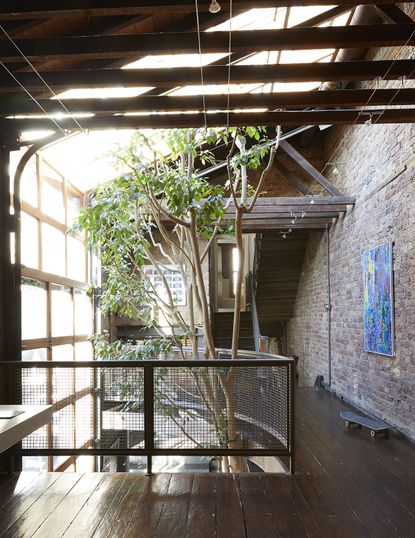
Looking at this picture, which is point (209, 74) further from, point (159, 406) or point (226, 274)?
point (226, 274)

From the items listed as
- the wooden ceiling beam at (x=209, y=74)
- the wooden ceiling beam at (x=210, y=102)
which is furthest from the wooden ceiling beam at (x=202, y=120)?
the wooden ceiling beam at (x=209, y=74)

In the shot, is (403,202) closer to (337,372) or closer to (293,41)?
(293,41)

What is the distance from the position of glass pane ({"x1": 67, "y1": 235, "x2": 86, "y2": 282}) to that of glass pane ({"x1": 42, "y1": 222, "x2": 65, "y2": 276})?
0.40m

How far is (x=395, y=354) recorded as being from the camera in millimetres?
4633

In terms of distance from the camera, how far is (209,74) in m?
2.84

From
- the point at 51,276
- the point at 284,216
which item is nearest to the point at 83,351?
the point at 51,276

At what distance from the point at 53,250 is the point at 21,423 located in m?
4.99

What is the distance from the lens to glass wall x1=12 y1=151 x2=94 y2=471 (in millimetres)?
5293

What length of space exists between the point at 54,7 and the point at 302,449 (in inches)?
161

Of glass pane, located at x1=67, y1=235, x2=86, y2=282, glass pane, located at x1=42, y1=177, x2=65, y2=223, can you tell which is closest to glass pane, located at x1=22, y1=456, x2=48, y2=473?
glass pane, located at x1=67, y1=235, x2=86, y2=282

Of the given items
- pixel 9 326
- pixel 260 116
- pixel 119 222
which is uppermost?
pixel 260 116

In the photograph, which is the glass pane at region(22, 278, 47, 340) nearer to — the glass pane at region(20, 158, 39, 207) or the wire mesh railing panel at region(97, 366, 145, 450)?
the glass pane at region(20, 158, 39, 207)

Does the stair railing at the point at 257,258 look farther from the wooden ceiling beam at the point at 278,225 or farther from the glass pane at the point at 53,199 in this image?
the glass pane at the point at 53,199

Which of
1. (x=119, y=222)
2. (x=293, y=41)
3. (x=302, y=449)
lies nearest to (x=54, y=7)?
(x=293, y=41)
